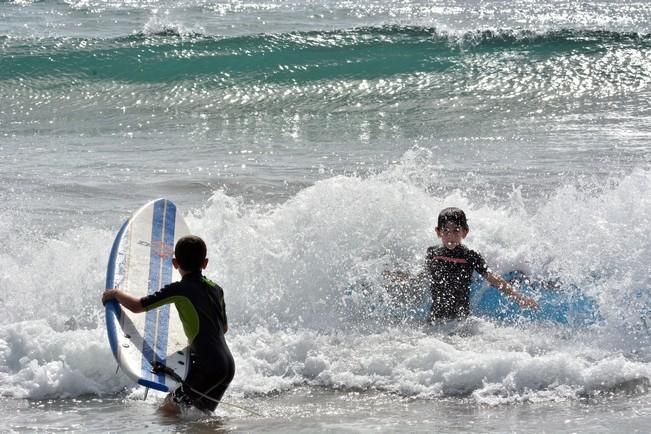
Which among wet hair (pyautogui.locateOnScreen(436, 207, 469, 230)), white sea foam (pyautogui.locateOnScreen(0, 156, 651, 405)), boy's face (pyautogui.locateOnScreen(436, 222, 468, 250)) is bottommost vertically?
white sea foam (pyautogui.locateOnScreen(0, 156, 651, 405))

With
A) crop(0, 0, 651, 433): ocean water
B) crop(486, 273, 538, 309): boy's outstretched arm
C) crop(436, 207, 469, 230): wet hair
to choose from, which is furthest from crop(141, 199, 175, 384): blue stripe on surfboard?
crop(486, 273, 538, 309): boy's outstretched arm

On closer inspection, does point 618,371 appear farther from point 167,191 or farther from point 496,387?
point 167,191

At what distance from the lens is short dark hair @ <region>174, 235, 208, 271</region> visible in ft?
16.6

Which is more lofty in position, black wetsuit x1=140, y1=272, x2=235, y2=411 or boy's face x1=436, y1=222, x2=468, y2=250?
boy's face x1=436, y1=222, x2=468, y2=250

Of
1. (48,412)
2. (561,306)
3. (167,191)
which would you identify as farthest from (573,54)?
(48,412)

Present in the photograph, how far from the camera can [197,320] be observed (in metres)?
5.09

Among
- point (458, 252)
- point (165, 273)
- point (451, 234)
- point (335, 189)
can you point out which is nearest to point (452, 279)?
point (458, 252)

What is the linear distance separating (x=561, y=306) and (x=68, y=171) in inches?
240

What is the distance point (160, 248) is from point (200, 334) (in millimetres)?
1201

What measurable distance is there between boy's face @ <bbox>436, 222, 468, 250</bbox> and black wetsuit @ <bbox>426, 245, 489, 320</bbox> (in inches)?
1.4

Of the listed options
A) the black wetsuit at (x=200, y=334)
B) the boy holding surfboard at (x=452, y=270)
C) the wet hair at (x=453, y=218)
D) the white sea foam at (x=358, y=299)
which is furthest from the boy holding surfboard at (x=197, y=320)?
the wet hair at (x=453, y=218)

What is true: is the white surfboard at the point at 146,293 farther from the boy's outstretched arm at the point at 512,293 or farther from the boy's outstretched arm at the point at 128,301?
the boy's outstretched arm at the point at 512,293

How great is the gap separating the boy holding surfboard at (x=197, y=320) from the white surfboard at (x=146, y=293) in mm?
134

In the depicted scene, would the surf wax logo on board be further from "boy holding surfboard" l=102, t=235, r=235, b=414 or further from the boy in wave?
the boy in wave
